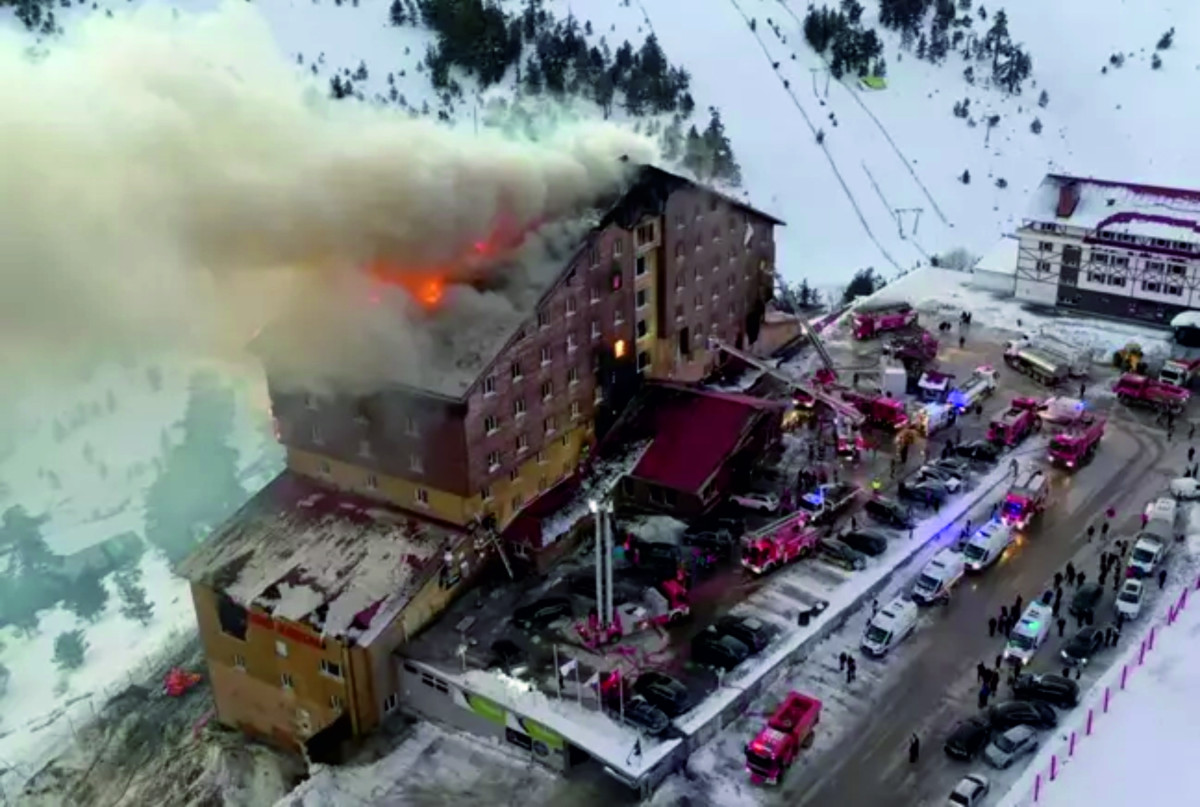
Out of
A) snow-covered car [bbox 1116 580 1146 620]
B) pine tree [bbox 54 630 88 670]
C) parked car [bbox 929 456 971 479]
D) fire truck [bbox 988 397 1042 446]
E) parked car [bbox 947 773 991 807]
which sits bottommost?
pine tree [bbox 54 630 88 670]

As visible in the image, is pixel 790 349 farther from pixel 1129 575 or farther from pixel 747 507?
pixel 1129 575

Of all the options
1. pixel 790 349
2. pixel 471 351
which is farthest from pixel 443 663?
pixel 790 349

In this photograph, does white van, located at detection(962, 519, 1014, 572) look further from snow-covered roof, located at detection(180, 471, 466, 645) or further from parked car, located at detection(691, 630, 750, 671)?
snow-covered roof, located at detection(180, 471, 466, 645)

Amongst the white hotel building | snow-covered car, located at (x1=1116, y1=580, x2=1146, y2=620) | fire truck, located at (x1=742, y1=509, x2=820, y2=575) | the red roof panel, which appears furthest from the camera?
the white hotel building

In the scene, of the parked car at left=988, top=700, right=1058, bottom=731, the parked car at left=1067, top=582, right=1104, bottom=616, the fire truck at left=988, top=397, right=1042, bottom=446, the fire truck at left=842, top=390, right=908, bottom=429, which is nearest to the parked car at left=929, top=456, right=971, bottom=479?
the fire truck at left=988, top=397, right=1042, bottom=446

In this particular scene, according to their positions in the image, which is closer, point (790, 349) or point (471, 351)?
point (471, 351)

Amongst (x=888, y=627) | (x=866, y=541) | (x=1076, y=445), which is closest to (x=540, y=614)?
(x=888, y=627)
